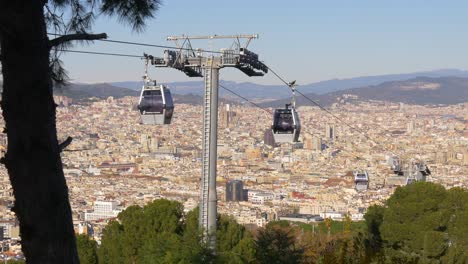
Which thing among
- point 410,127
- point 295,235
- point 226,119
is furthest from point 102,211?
point 410,127

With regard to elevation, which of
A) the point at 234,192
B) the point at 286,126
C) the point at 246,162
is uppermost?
the point at 286,126

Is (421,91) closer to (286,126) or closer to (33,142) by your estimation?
(286,126)

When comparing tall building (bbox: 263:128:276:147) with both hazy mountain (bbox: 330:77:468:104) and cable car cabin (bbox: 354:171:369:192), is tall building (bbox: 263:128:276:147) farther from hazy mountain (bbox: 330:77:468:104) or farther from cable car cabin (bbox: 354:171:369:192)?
hazy mountain (bbox: 330:77:468:104)

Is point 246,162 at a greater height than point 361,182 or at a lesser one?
lesser

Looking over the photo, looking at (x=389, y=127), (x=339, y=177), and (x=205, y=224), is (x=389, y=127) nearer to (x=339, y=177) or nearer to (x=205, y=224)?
(x=339, y=177)

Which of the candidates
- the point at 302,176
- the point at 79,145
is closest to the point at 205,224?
the point at 79,145

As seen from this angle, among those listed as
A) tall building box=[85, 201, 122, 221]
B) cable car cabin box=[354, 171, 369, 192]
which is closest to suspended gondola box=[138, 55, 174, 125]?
cable car cabin box=[354, 171, 369, 192]

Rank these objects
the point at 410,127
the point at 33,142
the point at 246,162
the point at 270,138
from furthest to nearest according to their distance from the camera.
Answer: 1. the point at 410,127
2. the point at 246,162
3. the point at 270,138
4. the point at 33,142
